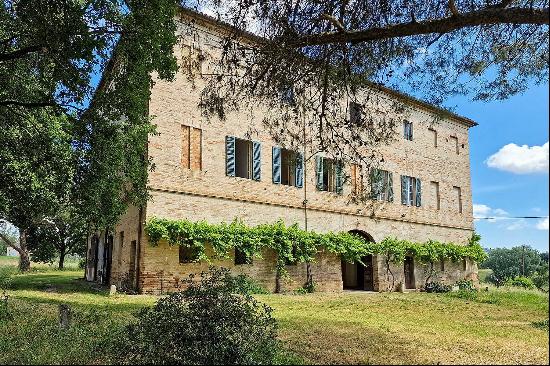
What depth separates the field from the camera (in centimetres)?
657

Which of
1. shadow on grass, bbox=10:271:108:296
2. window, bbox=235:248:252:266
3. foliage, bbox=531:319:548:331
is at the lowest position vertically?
shadow on grass, bbox=10:271:108:296

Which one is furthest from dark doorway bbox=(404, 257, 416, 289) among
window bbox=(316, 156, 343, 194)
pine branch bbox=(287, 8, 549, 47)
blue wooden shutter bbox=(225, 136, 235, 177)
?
pine branch bbox=(287, 8, 549, 47)

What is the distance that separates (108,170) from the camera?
1173 cm

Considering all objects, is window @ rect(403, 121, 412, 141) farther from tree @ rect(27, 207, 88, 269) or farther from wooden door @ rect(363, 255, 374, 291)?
tree @ rect(27, 207, 88, 269)

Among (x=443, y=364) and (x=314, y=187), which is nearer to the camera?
(x=443, y=364)

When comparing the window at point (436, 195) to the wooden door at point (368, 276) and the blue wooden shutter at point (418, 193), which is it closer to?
the blue wooden shutter at point (418, 193)

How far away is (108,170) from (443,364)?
340 inches

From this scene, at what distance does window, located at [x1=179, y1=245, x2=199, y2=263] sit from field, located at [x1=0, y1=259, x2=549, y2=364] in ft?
10.5

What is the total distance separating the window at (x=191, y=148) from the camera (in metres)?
17.5

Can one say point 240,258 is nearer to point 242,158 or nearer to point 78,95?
point 242,158

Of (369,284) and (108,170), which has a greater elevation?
(108,170)

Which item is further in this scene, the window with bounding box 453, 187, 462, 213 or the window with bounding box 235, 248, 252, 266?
the window with bounding box 453, 187, 462, 213

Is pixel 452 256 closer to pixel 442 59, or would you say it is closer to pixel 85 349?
pixel 442 59

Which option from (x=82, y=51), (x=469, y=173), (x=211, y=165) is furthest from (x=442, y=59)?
(x=469, y=173)
